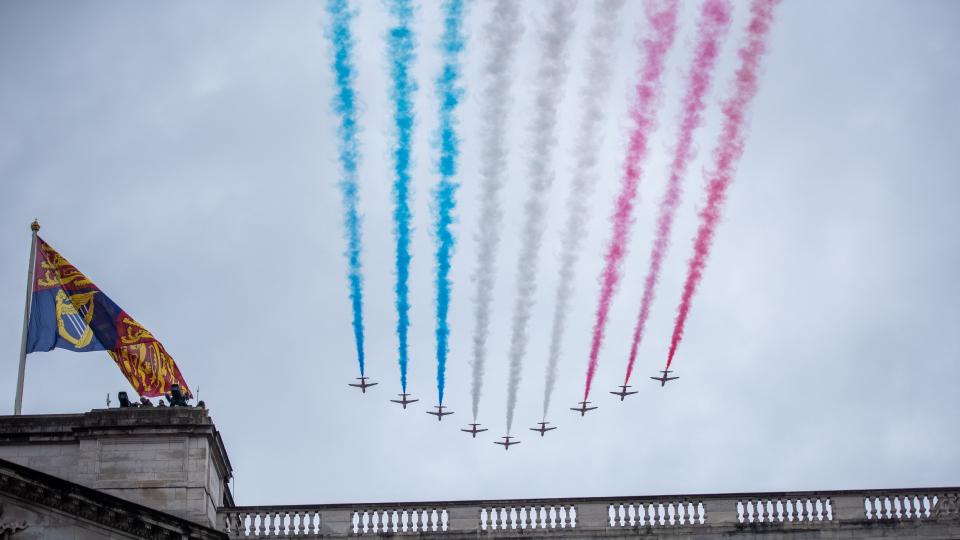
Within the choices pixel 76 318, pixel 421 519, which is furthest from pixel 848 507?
pixel 76 318

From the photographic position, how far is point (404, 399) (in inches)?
2968

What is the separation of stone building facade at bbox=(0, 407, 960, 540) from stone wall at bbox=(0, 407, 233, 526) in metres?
0.03

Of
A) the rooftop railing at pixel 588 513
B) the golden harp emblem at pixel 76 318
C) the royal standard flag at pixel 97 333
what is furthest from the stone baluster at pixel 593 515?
the golden harp emblem at pixel 76 318

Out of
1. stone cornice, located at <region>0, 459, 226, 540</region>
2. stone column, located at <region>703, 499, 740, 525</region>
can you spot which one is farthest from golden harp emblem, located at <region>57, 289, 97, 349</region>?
stone column, located at <region>703, 499, 740, 525</region>

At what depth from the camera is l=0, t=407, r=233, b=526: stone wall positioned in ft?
184

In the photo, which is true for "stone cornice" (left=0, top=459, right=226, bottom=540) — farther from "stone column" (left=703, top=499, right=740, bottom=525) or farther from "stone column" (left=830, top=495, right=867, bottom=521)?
"stone column" (left=830, top=495, right=867, bottom=521)

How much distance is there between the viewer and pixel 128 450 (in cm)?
5672

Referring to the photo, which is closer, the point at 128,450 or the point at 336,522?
the point at 336,522

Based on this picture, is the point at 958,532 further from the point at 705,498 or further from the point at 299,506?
the point at 299,506

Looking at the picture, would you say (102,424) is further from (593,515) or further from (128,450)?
(593,515)

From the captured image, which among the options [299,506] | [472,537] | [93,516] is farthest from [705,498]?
[93,516]

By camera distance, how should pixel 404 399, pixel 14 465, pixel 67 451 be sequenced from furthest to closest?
pixel 404 399 < pixel 67 451 < pixel 14 465

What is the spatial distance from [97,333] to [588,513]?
1772 cm

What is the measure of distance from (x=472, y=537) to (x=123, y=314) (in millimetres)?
14833
